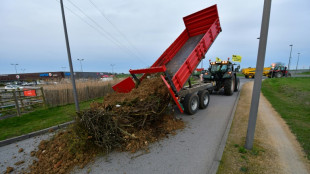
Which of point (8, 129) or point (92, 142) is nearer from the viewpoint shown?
point (92, 142)

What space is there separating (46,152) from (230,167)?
4.15m

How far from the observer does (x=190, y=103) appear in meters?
5.17

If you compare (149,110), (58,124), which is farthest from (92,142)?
(58,124)

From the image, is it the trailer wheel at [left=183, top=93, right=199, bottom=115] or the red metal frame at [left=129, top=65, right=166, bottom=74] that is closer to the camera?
the red metal frame at [left=129, top=65, right=166, bottom=74]

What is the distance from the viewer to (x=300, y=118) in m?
4.41

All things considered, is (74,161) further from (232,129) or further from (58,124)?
(232,129)

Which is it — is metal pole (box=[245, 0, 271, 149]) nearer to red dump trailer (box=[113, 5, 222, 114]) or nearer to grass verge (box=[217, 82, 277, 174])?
grass verge (box=[217, 82, 277, 174])

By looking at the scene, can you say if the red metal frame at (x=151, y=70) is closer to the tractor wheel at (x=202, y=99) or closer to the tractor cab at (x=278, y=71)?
the tractor wheel at (x=202, y=99)

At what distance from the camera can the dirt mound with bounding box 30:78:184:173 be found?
287 cm

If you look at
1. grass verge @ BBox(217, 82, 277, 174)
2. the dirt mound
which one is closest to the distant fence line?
the dirt mound

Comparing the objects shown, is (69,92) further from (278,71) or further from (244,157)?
(278,71)

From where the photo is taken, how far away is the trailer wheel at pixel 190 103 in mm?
5107

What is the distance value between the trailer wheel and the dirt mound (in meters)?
1.29

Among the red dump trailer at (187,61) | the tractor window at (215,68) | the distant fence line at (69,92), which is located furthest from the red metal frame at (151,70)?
the distant fence line at (69,92)
